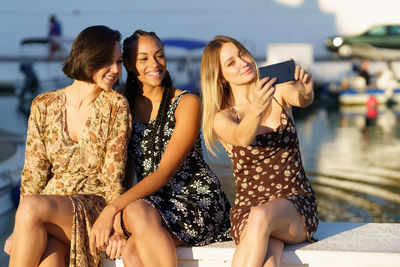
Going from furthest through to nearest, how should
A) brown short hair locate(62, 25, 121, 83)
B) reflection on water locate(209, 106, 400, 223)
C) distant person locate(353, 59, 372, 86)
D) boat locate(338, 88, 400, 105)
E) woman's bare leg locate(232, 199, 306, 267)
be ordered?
distant person locate(353, 59, 372, 86), boat locate(338, 88, 400, 105), reflection on water locate(209, 106, 400, 223), brown short hair locate(62, 25, 121, 83), woman's bare leg locate(232, 199, 306, 267)

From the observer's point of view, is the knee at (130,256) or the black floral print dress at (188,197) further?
the black floral print dress at (188,197)

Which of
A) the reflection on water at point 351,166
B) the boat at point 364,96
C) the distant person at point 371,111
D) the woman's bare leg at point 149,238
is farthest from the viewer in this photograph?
the boat at point 364,96

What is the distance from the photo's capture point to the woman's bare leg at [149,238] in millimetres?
2404

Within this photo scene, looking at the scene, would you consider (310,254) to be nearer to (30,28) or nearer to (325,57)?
(325,57)

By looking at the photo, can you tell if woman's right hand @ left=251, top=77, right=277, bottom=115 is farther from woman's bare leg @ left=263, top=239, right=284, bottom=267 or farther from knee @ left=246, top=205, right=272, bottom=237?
woman's bare leg @ left=263, top=239, right=284, bottom=267

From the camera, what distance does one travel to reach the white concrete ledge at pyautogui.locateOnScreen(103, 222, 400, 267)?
244cm

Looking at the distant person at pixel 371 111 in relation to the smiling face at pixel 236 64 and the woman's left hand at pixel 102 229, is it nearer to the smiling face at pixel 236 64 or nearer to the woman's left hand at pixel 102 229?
the smiling face at pixel 236 64

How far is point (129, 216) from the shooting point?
2449mm

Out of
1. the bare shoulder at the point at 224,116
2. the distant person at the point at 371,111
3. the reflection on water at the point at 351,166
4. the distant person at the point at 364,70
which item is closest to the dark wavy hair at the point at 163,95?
the bare shoulder at the point at 224,116

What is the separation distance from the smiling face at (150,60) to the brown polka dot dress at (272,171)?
1.59 ft

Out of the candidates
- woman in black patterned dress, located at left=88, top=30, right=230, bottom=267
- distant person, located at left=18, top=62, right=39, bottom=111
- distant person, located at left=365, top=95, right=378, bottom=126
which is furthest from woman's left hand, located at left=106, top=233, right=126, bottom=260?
distant person, located at left=18, top=62, right=39, bottom=111

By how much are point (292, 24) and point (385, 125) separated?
540 inches

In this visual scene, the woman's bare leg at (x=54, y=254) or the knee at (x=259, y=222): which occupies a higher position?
the knee at (x=259, y=222)

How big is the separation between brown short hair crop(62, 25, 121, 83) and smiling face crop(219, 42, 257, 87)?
0.47 meters
